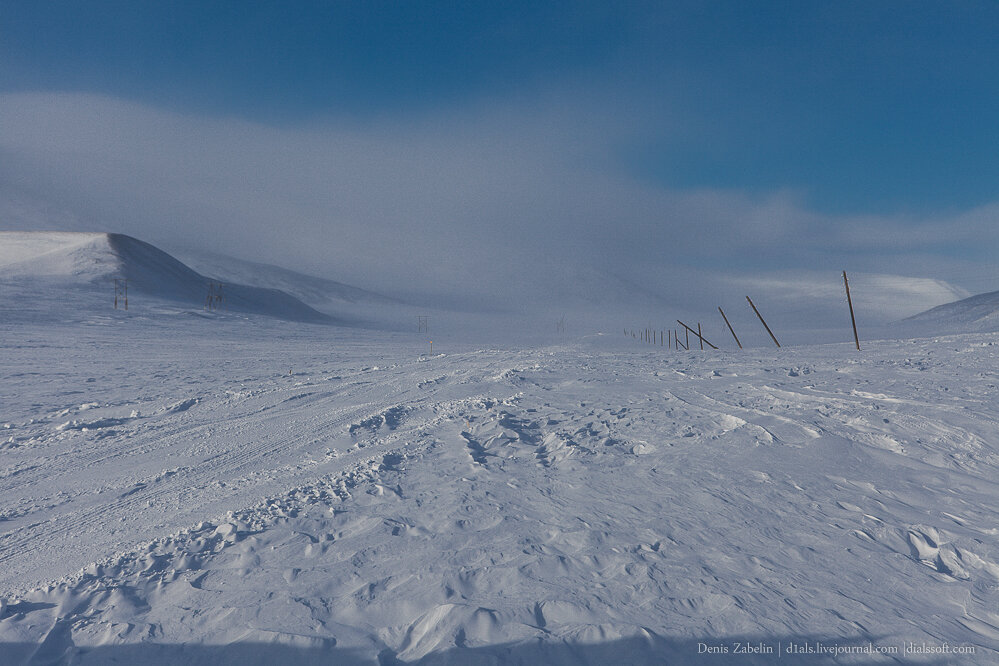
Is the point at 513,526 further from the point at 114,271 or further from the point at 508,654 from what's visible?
the point at 114,271

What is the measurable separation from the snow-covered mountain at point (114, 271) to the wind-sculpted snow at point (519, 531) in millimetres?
52466

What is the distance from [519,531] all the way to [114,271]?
69.2 m

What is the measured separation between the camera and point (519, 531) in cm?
399

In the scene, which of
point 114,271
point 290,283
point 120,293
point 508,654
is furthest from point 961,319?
point 290,283

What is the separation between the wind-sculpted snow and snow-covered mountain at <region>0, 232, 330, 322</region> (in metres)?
52.5

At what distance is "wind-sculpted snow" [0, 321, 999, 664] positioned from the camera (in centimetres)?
285

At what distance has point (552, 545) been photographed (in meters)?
3.75

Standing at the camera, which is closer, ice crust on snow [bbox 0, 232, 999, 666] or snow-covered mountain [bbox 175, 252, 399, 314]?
ice crust on snow [bbox 0, 232, 999, 666]

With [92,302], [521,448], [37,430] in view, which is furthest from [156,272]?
[521,448]

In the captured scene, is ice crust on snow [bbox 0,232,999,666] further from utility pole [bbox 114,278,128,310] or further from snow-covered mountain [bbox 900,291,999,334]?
utility pole [bbox 114,278,128,310]

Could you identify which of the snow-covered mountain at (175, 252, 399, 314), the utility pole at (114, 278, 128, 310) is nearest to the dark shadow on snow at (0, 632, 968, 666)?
the utility pole at (114, 278, 128, 310)

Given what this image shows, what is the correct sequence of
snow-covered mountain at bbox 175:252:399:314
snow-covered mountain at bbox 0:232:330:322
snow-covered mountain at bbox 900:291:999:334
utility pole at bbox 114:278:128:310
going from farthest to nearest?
snow-covered mountain at bbox 175:252:399:314 → snow-covered mountain at bbox 0:232:330:322 → utility pole at bbox 114:278:128:310 → snow-covered mountain at bbox 900:291:999:334

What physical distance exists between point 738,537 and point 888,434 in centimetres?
342

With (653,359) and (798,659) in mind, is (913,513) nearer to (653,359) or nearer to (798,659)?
(798,659)
